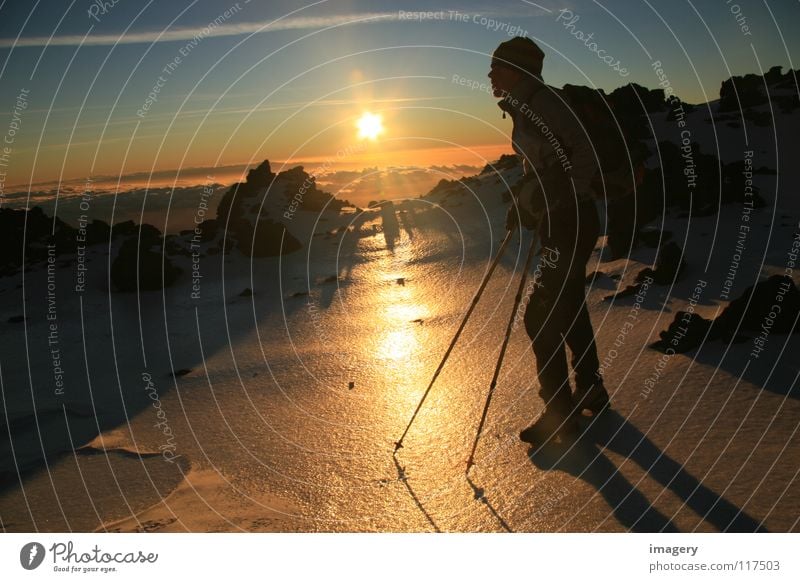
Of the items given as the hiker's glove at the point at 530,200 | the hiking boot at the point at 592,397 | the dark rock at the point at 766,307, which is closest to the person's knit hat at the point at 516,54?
the hiker's glove at the point at 530,200

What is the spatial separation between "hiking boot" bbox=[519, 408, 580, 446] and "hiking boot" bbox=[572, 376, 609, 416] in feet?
0.92

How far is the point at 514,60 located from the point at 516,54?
2.3 inches

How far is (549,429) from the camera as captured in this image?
23.0 ft

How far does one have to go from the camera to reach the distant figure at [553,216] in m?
6.73

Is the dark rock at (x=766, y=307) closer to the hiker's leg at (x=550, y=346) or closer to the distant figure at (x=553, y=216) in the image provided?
the distant figure at (x=553, y=216)

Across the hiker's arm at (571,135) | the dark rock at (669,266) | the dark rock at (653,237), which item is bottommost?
the dark rock at (669,266)

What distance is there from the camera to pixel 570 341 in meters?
7.34

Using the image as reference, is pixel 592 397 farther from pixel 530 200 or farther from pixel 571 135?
pixel 571 135

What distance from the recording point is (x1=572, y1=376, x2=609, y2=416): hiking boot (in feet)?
24.1

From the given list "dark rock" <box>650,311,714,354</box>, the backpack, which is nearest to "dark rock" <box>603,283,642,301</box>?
"dark rock" <box>650,311,714,354</box>

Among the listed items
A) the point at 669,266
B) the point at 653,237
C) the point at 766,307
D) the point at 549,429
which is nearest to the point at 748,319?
the point at 766,307

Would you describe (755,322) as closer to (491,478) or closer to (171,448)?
(491,478)

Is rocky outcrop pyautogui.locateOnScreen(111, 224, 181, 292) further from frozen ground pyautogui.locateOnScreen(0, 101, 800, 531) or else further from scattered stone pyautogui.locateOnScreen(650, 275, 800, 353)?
scattered stone pyautogui.locateOnScreen(650, 275, 800, 353)
